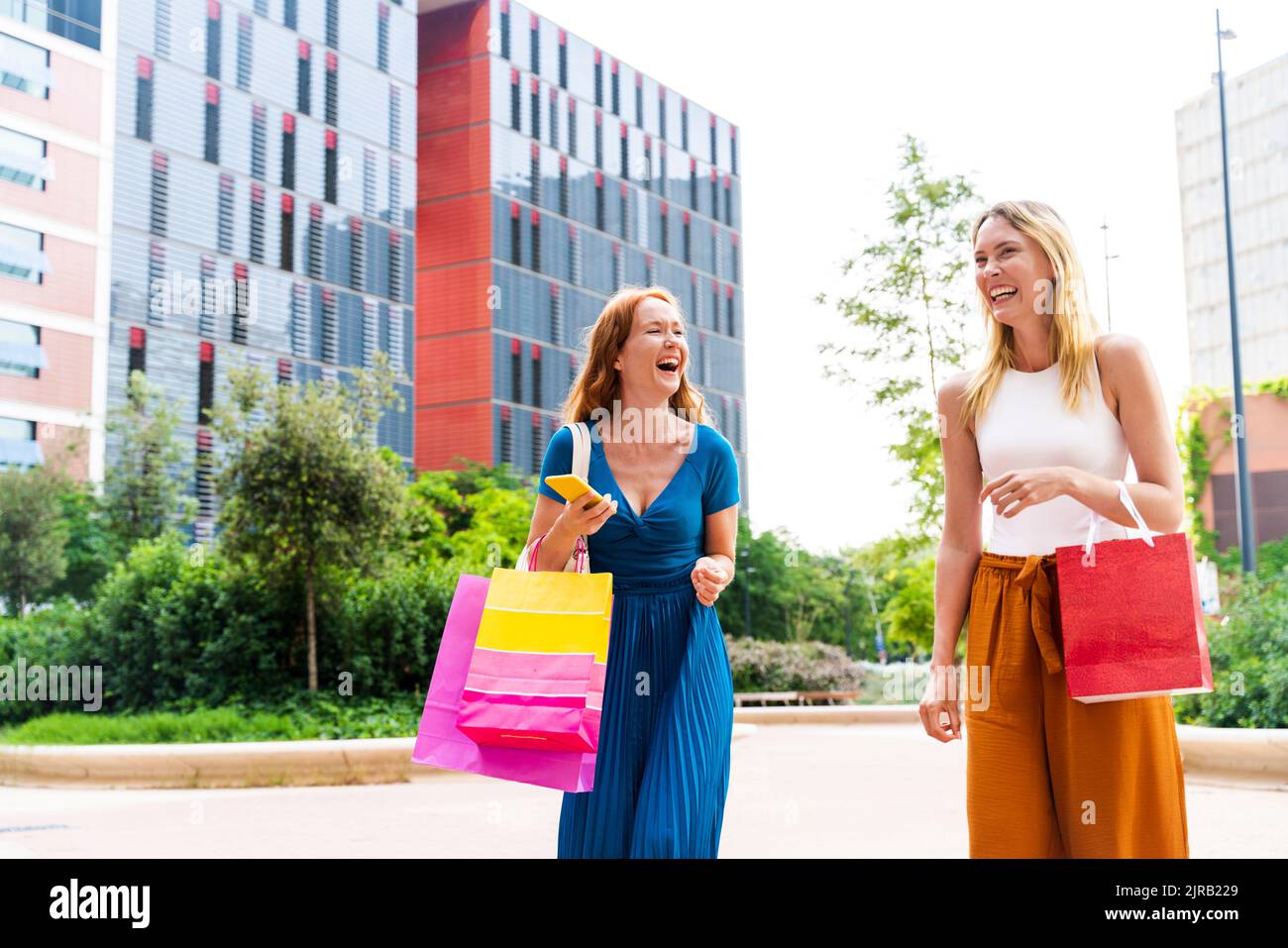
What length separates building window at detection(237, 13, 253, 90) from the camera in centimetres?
4466

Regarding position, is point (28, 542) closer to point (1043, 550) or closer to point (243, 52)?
point (243, 52)

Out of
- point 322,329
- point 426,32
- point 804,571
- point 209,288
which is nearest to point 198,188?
point 209,288

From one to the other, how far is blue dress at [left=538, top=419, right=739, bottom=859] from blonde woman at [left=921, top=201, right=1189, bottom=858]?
2.02 ft

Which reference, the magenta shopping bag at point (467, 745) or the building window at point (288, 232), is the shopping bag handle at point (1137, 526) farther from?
the building window at point (288, 232)

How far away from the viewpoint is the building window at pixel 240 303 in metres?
42.2

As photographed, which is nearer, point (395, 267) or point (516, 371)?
point (395, 267)

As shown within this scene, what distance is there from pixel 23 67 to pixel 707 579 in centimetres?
4333

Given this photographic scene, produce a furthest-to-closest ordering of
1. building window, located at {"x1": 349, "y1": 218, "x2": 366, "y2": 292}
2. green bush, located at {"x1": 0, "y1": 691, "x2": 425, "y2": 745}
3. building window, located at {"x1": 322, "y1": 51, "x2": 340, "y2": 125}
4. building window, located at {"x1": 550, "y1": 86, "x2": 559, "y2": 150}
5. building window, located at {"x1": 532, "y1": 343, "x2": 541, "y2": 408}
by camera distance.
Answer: building window, located at {"x1": 550, "y1": 86, "x2": 559, "y2": 150} → building window, located at {"x1": 532, "y1": 343, "x2": 541, "y2": 408} → building window, located at {"x1": 322, "y1": 51, "x2": 340, "y2": 125} → building window, located at {"x1": 349, "y1": 218, "x2": 366, "y2": 292} → green bush, located at {"x1": 0, "y1": 691, "x2": 425, "y2": 745}

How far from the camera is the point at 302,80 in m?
47.0

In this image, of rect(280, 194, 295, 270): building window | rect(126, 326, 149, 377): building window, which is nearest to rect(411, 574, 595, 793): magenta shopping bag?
rect(126, 326, 149, 377): building window

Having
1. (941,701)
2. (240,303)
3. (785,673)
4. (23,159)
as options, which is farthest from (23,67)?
(941,701)

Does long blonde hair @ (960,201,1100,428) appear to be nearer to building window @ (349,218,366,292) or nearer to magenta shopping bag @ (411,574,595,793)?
magenta shopping bag @ (411,574,595,793)
